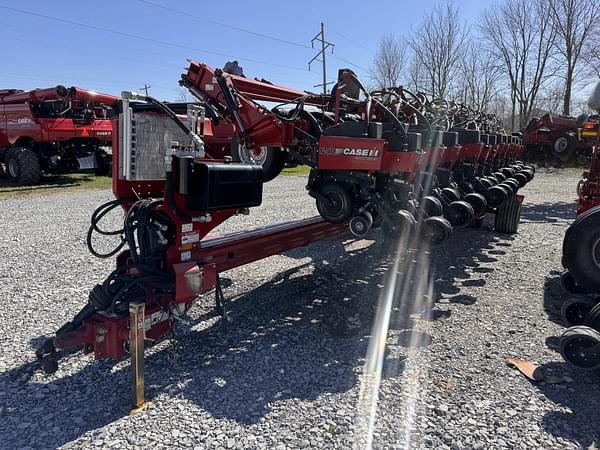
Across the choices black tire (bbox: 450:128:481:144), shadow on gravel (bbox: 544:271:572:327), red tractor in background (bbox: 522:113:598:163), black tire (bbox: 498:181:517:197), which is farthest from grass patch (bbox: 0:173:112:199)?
Result: red tractor in background (bbox: 522:113:598:163)

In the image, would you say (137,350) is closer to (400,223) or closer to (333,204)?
(333,204)

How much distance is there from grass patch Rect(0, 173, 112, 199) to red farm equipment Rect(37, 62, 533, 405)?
28.8ft

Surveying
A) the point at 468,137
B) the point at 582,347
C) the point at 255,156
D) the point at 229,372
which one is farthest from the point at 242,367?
the point at 468,137

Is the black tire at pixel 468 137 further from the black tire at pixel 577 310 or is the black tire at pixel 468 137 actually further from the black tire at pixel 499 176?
the black tire at pixel 577 310

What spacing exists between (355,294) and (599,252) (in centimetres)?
214

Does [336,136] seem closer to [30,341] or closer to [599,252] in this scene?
[599,252]

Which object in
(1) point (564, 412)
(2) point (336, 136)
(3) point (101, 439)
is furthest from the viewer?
(2) point (336, 136)

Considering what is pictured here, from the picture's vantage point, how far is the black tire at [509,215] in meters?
7.69

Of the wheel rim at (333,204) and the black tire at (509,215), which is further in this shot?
the black tire at (509,215)

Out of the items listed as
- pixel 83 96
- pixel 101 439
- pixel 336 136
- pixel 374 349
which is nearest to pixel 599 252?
pixel 374 349

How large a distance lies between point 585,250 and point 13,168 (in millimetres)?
14095

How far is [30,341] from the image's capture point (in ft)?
11.6

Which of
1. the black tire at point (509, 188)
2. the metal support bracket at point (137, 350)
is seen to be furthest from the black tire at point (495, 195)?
the metal support bracket at point (137, 350)

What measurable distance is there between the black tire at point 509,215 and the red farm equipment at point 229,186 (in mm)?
973
